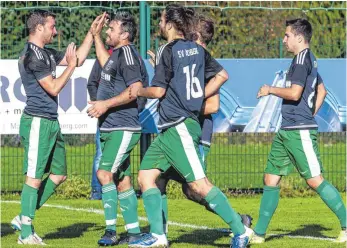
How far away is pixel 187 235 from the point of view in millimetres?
10703

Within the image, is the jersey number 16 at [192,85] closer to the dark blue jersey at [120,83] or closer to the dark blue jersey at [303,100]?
the dark blue jersey at [120,83]

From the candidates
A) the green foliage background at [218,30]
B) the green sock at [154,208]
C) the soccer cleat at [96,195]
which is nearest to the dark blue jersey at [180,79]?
the green sock at [154,208]

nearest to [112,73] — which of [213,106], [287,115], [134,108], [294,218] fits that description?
[134,108]

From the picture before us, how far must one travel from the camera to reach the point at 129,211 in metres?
9.91

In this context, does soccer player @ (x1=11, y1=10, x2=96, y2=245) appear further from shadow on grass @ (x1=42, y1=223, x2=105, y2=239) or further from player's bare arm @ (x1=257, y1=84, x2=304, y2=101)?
player's bare arm @ (x1=257, y1=84, x2=304, y2=101)

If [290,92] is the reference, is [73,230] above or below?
below

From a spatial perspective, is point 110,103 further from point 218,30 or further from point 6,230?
point 218,30

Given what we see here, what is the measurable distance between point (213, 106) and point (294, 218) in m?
3.11

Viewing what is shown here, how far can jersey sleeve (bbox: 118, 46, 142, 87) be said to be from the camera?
977cm

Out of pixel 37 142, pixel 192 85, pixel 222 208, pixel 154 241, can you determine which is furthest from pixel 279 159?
pixel 37 142

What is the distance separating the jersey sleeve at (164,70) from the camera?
896cm

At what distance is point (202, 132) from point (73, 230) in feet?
6.88

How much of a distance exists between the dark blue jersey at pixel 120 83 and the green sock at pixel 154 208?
921 mm

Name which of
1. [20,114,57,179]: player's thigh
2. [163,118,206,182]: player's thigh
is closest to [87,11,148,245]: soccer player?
[20,114,57,179]: player's thigh
